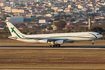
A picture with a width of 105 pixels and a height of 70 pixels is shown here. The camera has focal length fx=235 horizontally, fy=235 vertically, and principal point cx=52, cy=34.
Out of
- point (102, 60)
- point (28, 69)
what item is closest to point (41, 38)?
point (102, 60)

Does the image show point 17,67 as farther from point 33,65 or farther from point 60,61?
point 60,61

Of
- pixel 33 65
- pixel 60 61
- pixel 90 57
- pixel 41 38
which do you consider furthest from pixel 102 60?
pixel 41 38

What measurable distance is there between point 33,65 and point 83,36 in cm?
2421

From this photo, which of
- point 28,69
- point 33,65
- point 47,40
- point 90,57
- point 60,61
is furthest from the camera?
point 47,40

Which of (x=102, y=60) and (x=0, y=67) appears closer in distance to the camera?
(x=0, y=67)

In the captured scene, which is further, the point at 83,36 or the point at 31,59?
the point at 83,36

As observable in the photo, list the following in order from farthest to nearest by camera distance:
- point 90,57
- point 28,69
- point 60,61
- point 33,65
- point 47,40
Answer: point 47,40 < point 90,57 < point 60,61 < point 33,65 < point 28,69

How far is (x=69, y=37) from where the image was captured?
57.0 metres

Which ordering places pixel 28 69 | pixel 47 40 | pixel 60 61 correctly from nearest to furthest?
pixel 28 69 → pixel 60 61 → pixel 47 40

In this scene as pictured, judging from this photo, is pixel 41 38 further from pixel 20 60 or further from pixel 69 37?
pixel 20 60

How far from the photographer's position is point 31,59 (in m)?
40.2

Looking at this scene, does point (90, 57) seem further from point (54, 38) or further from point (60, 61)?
point (54, 38)

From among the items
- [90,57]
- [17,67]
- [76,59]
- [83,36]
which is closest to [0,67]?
[17,67]

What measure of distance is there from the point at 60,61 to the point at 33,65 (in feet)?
16.9
